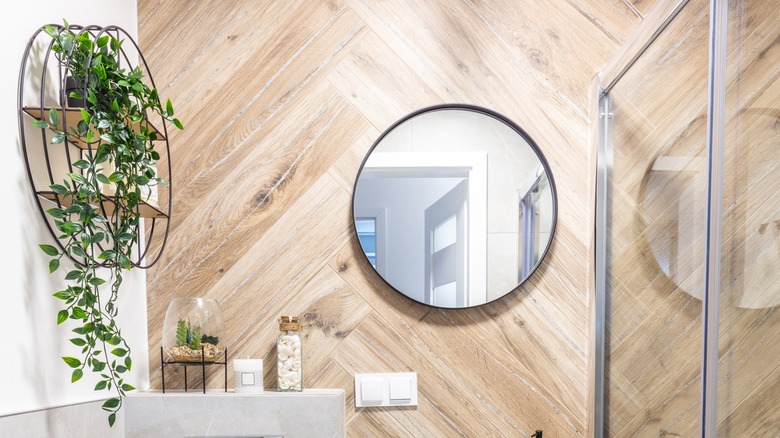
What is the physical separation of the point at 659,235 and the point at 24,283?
117 cm

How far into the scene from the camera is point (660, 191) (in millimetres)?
1207

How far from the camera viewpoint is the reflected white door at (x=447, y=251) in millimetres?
1564

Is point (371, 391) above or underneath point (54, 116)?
underneath

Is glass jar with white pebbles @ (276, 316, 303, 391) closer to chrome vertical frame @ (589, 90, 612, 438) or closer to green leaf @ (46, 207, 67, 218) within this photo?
green leaf @ (46, 207, 67, 218)

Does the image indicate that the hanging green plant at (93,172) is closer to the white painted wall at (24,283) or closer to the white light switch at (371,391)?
the white painted wall at (24,283)

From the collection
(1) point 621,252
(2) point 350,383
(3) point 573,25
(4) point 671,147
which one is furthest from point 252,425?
(3) point 573,25

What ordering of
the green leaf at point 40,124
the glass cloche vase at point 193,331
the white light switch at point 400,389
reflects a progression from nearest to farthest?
the green leaf at point 40,124
the glass cloche vase at point 193,331
the white light switch at point 400,389


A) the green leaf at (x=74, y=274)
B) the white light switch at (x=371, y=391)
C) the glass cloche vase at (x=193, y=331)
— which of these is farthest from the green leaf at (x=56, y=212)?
the white light switch at (x=371, y=391)

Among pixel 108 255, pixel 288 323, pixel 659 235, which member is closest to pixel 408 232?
pixel 288 323

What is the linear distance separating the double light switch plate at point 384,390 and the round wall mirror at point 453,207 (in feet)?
0.68

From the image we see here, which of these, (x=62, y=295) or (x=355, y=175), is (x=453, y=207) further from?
(x=62, y=295)

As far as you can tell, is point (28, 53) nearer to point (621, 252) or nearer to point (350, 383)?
point (350, 383)

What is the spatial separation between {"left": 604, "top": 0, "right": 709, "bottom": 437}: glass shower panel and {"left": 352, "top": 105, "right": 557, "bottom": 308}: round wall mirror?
210 mm

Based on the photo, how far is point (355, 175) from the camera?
1595mm
